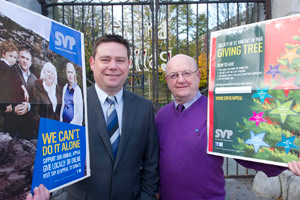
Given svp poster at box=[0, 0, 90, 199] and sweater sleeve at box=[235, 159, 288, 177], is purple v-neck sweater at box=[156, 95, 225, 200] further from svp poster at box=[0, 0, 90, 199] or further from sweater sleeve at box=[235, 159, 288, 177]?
svp poster at box=[0, 0, 90, 199]

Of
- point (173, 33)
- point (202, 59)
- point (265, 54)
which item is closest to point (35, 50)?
point (265, 54)

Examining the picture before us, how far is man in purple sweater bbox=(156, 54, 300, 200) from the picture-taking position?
176 cm

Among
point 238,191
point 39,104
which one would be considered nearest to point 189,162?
point 39,104

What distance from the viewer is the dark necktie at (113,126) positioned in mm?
1660

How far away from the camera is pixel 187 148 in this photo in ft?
5.91

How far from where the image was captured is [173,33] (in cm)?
773

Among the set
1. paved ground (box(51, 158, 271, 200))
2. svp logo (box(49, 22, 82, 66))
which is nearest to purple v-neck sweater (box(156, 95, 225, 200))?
svp logo (box(49, 22, 82, 66))

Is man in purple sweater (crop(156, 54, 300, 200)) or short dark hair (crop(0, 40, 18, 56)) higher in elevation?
short dark hair (crop(0, 40, 18, 56))

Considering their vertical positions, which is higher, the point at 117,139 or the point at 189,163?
the point at 117,139

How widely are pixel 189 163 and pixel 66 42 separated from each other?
4.13 feet

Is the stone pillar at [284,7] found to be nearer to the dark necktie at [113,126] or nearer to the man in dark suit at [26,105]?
the dark necktie at [113,126]

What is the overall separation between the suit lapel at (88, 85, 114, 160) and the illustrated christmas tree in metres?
0.94

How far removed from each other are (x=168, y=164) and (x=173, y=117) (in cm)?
40

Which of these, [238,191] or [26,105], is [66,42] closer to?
[26,105]
